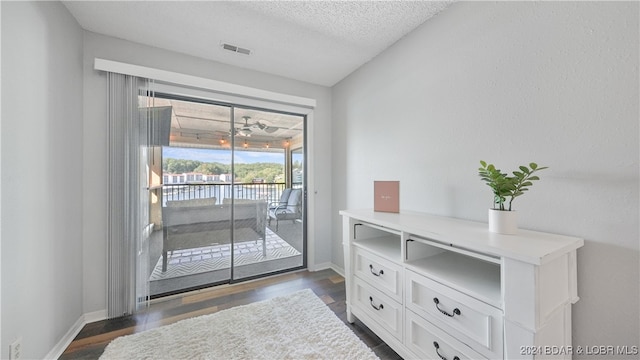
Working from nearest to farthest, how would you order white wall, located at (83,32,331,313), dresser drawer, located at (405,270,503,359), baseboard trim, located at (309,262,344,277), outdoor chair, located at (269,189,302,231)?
dresser drawer, located at (405,270,503,359)
white wall, located at (83,32,331,313)
baseboard trim, located at (309,262,344,277)
outdoor chair, located at (269,189,302,231)

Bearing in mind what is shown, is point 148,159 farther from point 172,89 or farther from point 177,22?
point 177,22

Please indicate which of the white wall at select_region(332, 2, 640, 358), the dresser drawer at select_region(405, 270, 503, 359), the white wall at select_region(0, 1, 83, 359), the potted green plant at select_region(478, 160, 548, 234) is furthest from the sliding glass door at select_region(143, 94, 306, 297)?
the potted green plant at select_region(478, 160, 548, 234)

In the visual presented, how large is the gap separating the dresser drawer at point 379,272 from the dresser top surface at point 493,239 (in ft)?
0.92

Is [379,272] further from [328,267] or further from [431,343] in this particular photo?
[328,267]

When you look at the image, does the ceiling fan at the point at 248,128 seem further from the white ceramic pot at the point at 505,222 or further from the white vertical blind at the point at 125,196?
the white ceramic pot at the point at 505,222

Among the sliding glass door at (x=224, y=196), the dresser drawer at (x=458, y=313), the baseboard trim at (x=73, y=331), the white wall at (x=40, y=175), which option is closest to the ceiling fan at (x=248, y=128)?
the sliding glass door at (x=224, y=196)

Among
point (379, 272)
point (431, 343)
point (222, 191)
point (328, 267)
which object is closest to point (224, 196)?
point (222, 191)

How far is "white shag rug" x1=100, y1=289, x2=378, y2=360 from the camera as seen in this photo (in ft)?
4.81

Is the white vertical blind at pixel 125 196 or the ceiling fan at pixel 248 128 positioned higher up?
the ceiling fan at pixel 248 128

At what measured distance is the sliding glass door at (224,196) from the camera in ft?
7.59

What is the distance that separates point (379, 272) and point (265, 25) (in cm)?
211

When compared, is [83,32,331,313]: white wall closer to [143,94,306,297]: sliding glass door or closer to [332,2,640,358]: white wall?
[143,94,306,297]: sliding glass door

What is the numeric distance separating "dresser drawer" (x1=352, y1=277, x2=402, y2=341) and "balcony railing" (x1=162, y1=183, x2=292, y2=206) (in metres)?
1.54

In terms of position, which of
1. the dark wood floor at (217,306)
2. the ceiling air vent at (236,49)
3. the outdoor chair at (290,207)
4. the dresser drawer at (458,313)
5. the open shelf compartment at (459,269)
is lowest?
the dark wood floor at (217,306)
